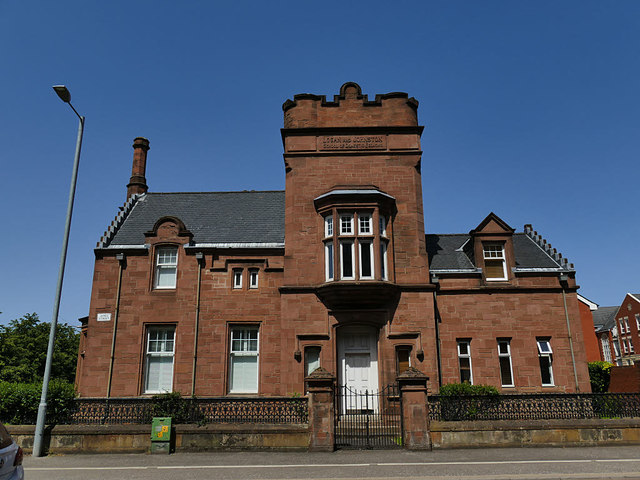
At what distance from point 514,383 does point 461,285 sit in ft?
14.6

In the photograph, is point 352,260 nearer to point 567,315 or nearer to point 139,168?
point 567,315

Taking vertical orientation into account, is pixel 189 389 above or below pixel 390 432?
above

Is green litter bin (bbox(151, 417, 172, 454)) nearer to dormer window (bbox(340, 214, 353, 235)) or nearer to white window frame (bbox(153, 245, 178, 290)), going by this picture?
white window frame (bbox(153, 245, 178, 290))

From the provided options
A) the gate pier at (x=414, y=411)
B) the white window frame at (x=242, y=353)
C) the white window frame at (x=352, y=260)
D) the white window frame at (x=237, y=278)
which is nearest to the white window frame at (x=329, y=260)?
the white window frame at (x=352, y=260)

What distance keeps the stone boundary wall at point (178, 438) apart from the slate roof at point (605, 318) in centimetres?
7311

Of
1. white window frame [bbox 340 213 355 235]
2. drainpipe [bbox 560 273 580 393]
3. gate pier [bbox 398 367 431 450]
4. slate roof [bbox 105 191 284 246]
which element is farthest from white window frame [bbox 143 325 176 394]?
drainpipe [bbox 560 273 580 393]

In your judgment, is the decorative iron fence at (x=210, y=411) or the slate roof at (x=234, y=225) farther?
the slate roof at (x=234, y=225)

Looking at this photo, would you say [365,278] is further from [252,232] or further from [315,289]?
[252,232]

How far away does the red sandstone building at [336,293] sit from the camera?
63.2 feet

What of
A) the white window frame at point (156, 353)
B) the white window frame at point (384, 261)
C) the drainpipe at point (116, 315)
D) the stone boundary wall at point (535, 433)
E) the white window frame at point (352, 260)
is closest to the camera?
the stone boundary wall at point (535, 433)

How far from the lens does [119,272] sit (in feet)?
70.4

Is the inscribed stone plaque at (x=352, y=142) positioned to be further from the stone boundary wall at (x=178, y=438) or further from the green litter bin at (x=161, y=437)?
the green litter bin at (x=161, y=437)

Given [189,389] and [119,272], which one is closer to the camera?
[189,389]

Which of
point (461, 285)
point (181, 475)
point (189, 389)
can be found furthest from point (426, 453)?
point (189, 389)
